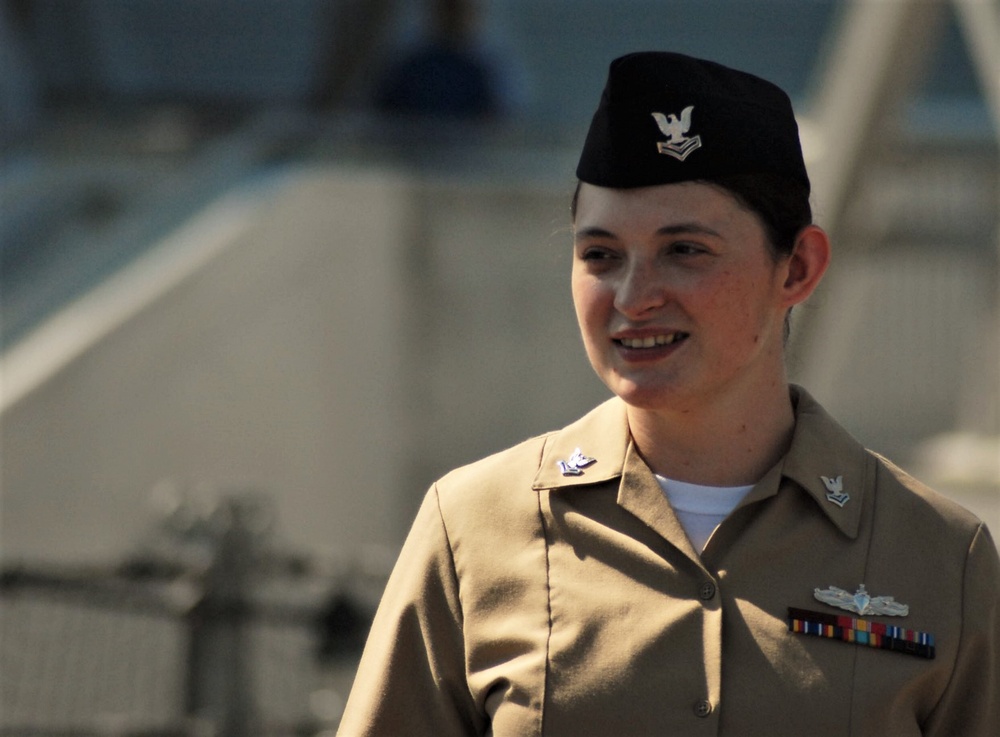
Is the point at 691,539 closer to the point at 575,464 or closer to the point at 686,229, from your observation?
the point at 575,464

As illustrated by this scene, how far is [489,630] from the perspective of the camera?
2.38 metres

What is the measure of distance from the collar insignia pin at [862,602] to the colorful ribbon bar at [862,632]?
2 cm

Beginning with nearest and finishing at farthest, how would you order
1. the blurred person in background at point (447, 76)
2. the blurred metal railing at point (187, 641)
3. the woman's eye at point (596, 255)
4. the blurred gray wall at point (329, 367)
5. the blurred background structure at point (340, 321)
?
1. the woman's eye at point (596, 255)
2. the blurred metal railing at point (187, 641)
3. the blurred background structure at point (340, 321)
4. the blurred gray wall at point (329, 367)
5. the blurred person in background at point (447, 76)

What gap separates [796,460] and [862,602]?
9.5 inches

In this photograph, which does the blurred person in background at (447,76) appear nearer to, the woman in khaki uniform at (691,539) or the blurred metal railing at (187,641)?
the blurred metal railing at (187,641)

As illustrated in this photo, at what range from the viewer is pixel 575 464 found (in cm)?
249

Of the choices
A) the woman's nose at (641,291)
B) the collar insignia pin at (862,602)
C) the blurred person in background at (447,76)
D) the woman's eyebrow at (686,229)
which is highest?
the blurred person in background at (447,76)

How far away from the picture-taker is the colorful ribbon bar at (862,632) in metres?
2.29

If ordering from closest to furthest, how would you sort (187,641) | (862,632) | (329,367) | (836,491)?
(862,632) < (836,491) < (187,641) < (329,367)

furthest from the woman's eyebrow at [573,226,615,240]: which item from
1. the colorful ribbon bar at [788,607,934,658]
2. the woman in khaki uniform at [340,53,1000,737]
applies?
the colorful ribbon bar at [788,607,934,658]

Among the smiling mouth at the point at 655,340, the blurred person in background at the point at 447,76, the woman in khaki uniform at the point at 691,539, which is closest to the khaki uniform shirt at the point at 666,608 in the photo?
the woman in khaki uniform at the point at 691,539

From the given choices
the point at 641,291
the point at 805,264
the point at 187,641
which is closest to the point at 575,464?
the point at 641,291

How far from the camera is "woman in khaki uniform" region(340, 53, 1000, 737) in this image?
2293 mm

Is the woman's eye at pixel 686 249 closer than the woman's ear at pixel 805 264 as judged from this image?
Yes
